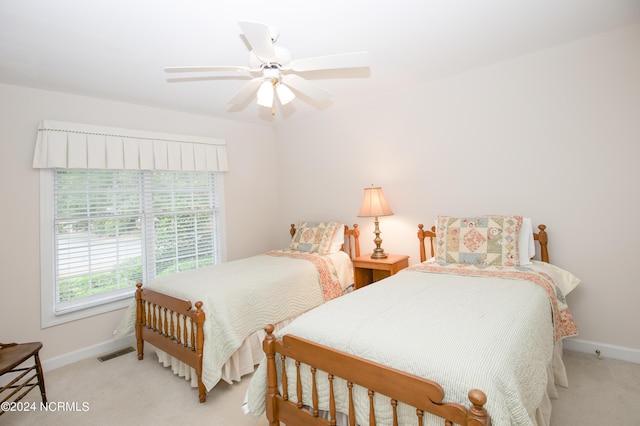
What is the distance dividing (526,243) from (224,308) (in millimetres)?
2369

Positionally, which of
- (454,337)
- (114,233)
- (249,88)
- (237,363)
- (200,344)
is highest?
(249,88)

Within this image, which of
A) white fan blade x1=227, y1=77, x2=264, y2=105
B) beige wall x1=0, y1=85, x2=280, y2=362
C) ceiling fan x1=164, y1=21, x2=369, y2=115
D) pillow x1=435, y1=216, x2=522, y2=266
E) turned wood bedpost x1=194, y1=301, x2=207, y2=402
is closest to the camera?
ceiling fan x1=164, y1=21, x2=369, y2=115

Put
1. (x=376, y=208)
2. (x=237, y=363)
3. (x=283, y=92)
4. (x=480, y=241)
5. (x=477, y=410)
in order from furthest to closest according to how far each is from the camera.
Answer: (x=376, y=208) → (x=480, y=241) → (x=237, y=363) → (x=283, y=92) → (x=477, y=410)

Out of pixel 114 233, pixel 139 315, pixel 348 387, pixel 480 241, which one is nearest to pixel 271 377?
pixel 348 387

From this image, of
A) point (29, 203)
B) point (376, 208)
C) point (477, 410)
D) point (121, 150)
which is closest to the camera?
point (477, 410)

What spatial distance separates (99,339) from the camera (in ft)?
9.93

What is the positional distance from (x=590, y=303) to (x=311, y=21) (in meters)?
2.92

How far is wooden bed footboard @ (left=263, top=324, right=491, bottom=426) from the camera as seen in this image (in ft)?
3.51

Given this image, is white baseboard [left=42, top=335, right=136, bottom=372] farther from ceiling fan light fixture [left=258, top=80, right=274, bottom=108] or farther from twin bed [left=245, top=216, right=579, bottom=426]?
ceiling fan light fixture [left=258, top=80, right=274, bottom=108]

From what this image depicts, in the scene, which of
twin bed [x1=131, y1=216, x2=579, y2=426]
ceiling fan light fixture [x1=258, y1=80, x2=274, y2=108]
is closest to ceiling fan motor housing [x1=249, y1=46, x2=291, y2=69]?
ceiling fan light fixture [x1=258, y1=80, x2=274, y2=108]

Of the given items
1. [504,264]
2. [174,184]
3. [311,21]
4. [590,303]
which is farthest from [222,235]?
[590,303]

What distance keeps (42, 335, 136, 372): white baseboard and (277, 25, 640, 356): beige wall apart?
9.31 ft

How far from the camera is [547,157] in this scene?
→ 262cm

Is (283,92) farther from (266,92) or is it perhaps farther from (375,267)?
(375,267)
